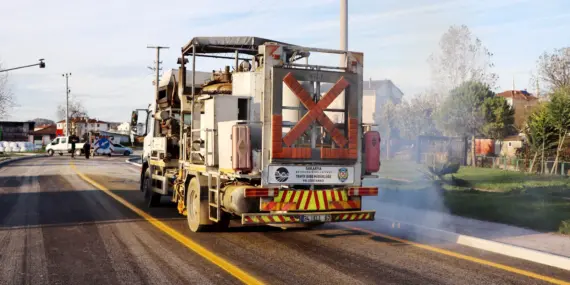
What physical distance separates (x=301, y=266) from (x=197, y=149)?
4120mm

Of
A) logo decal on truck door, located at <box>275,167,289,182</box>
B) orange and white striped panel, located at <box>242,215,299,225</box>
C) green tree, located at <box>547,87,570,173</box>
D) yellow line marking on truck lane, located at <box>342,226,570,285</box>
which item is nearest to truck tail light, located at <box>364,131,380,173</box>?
yellow line marking on truck lane, located at <box>342,226,570,285</box>

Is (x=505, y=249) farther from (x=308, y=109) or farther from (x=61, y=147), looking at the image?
(x=61, y=147)

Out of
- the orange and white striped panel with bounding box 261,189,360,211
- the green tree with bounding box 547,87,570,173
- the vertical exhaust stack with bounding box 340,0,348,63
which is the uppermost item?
the vertical exhaust stack with bounding box 340,0,348,63

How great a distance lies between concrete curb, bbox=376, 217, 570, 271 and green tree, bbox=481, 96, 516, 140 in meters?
38.7

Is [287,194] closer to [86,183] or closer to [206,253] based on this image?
[206,253]

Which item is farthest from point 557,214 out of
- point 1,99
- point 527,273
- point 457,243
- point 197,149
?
point 1,99

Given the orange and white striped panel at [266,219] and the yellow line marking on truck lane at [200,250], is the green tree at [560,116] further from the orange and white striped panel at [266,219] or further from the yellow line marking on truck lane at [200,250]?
the orange and white striped panel at [266,219]

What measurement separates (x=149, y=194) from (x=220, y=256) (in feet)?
24.8

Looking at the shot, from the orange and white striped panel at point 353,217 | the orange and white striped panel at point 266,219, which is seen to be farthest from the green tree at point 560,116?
the orange and white striped panel at point 266,219

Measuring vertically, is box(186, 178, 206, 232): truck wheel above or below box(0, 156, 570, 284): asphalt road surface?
above

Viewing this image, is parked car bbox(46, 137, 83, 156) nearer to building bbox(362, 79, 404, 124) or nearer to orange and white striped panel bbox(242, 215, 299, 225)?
building bbox(362, 79, 404, 124)

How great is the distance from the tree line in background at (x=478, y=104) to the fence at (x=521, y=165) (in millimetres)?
604

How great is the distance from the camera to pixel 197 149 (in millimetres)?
11219

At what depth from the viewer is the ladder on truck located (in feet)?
32.4
